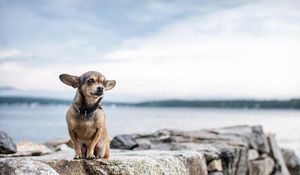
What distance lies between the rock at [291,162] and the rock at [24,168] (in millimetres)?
15259

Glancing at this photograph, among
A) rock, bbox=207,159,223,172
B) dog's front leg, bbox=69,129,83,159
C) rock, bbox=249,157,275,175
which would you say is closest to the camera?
dog's front leg, bbox=69,129,83,159

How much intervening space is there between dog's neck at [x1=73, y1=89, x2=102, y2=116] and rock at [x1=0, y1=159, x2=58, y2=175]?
906mm

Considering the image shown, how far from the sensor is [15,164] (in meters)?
7.68

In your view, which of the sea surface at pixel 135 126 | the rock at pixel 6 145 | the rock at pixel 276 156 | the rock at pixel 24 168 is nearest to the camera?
the rock at pixel 24 168

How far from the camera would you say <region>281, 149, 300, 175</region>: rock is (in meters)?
21.5

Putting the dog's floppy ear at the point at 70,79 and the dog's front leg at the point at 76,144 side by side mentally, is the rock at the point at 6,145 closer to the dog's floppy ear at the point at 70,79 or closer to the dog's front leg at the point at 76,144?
the dog's front leg at the point at 76,144

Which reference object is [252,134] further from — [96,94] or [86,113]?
[96,94]

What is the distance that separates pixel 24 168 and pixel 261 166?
10.9m

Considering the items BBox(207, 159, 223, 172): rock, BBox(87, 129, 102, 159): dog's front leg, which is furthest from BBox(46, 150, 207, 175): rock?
BBox(207, 159, 223, 172): rock

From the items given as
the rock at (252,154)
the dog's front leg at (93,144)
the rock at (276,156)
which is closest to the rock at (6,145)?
the dog's front leg at (93,144)

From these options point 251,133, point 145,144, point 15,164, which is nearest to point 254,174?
point 251,133

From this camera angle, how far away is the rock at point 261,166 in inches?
666

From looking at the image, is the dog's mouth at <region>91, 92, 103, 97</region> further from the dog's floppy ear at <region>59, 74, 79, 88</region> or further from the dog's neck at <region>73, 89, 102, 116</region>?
the dog's floppy ear at <region>59, 74, 79, 88</region>

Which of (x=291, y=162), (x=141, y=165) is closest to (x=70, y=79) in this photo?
(x=141, y=165)
